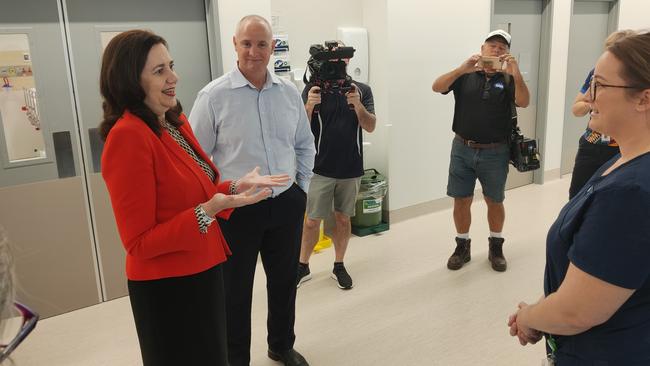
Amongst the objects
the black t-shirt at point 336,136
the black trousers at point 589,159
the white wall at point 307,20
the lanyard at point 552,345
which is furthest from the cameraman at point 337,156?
the lanyard at point 552,345

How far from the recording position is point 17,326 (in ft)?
2.84

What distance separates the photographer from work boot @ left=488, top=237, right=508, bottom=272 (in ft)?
11.5

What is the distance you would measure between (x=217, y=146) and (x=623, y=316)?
160cm

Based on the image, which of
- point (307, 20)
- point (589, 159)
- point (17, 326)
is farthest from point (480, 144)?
point (17, 326)

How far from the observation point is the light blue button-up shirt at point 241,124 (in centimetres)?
212

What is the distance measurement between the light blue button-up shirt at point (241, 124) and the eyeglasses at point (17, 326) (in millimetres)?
1306

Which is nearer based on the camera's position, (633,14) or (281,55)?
(281,55)

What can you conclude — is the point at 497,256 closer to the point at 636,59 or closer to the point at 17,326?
the point at 636,59

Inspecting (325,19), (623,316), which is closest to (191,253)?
(623,316)

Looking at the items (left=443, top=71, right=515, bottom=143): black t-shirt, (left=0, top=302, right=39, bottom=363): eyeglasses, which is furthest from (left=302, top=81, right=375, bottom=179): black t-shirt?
(left=0, top=302, right=39, bottom=363): eyeglasses

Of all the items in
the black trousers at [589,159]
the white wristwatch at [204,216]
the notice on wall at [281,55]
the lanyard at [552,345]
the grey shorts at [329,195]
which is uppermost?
the notice on wall at [281,55]

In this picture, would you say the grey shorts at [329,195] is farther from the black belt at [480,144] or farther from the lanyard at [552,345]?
the lanyard at [552,345]

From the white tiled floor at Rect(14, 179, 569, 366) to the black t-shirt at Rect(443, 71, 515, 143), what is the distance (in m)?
0.96

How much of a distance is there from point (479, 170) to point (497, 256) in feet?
2.08
